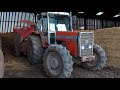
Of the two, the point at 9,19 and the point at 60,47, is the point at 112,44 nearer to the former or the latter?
the point at 60,47

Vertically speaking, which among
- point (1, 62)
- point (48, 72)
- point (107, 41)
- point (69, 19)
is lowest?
point (48, 72)

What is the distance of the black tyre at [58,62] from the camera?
750cm

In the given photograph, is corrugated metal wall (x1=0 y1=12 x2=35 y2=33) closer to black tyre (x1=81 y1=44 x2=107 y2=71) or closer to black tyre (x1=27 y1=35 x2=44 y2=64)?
black tyre (x1=27 y1=35 x2=44 y2=64)

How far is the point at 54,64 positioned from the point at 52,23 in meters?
1.98

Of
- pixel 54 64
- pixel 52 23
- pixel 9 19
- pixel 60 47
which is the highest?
pixel 9 19

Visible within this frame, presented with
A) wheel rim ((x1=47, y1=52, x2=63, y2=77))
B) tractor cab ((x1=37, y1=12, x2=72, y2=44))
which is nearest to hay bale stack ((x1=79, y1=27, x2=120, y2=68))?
tractor cab ((x1=37, y1=12, x2=72, y2=44))

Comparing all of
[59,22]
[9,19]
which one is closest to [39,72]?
[59,22]

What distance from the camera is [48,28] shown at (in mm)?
9062

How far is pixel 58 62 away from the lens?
7.97 m

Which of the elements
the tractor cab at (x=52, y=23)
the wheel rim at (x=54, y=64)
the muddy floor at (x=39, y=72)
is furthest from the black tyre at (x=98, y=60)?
the wheel rim at (x=54, y=64)

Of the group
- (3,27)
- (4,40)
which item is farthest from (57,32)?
(3,27)

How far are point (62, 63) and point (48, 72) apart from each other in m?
0.89

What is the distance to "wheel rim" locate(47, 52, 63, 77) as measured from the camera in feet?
25.9
